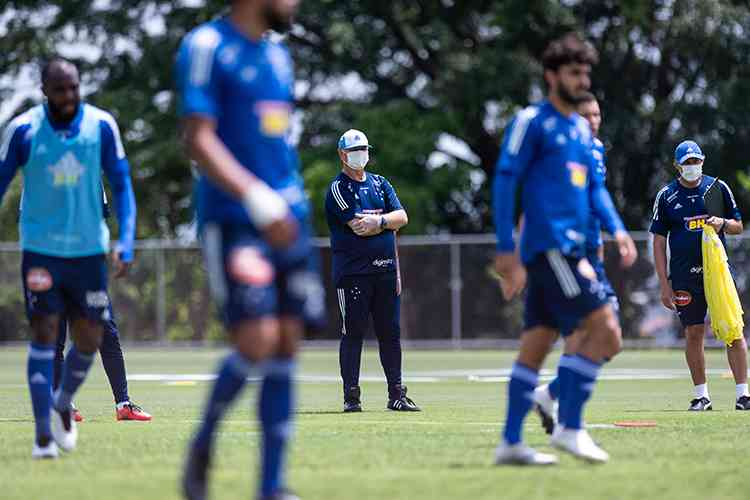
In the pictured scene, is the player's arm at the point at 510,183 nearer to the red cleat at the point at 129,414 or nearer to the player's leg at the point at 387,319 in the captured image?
the red cleat at the point at 129,414

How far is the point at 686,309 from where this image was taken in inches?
557

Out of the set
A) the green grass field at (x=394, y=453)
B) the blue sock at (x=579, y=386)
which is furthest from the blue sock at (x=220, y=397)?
the blue sock at (x=579, y=386)

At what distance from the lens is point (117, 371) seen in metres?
12.2

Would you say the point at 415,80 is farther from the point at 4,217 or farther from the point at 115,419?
the point at 115,419

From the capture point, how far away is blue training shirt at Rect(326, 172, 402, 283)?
45.7 feet

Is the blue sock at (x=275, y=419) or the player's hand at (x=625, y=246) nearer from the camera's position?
the blue sock at (x=275, y=419)

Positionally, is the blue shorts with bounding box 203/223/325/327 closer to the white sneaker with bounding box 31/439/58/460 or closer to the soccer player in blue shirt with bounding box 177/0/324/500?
the soccer player in blue shirt with bounding box 177/0/324/500

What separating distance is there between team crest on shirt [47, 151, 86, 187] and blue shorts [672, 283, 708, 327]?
688 cm

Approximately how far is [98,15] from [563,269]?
32.9m

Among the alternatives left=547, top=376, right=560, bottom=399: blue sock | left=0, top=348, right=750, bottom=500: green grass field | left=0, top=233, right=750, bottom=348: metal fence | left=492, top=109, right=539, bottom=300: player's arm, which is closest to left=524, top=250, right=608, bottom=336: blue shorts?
left=492, top=109, right=539, bottom=300: player's arm

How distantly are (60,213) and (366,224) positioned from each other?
5.23 meters

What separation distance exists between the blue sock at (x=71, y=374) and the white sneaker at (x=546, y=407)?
2934mm

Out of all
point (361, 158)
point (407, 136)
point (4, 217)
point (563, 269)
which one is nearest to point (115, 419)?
point (361, 158)

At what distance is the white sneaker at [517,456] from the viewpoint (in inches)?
332
